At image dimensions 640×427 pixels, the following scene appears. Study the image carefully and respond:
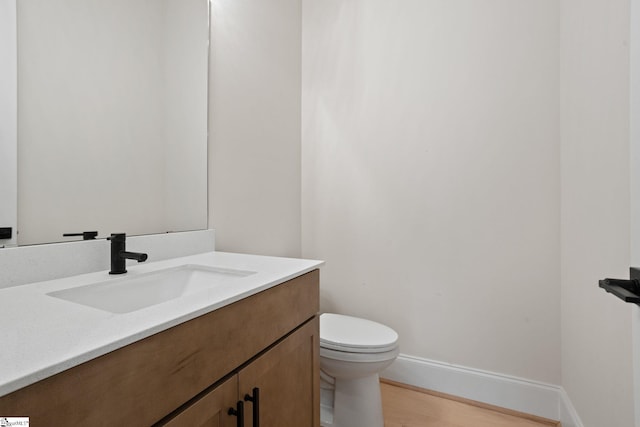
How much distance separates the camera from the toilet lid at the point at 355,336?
137 centimetres

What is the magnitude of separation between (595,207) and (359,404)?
124cm

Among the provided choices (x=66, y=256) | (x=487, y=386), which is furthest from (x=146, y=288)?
(x=487, y=386)

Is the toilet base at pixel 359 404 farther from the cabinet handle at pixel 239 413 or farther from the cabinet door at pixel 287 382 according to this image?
the cabinet handle at pixel 239 413

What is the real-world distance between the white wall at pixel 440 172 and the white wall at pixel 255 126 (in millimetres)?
150

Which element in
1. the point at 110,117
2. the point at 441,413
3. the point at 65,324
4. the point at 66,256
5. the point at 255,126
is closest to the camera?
the point at 65,324

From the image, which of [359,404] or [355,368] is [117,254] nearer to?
[355,368]

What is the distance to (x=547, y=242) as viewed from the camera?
156cm

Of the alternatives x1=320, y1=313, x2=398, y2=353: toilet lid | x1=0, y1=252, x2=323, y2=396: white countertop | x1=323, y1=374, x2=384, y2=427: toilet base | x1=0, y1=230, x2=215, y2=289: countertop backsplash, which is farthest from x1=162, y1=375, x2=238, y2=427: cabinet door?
x1=323, y1=374, x2=384, y2=427: toilet base

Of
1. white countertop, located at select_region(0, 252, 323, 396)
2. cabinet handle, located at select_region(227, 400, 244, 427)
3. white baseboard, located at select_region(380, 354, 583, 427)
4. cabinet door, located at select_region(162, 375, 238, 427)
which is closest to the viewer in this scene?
white countertop, located at select_region(0, 252, 323, 396)

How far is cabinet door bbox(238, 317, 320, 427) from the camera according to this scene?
2.62 feet

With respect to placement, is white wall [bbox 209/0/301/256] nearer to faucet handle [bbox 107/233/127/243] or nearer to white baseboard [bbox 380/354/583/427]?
faucet handle [bbox 107/233/127/243]

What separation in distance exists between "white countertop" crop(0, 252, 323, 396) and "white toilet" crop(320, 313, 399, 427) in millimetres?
658

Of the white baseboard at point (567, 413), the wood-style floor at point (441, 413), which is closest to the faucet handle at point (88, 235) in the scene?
the wood-style floor at point (441, 413)

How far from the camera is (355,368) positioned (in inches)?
53.8
